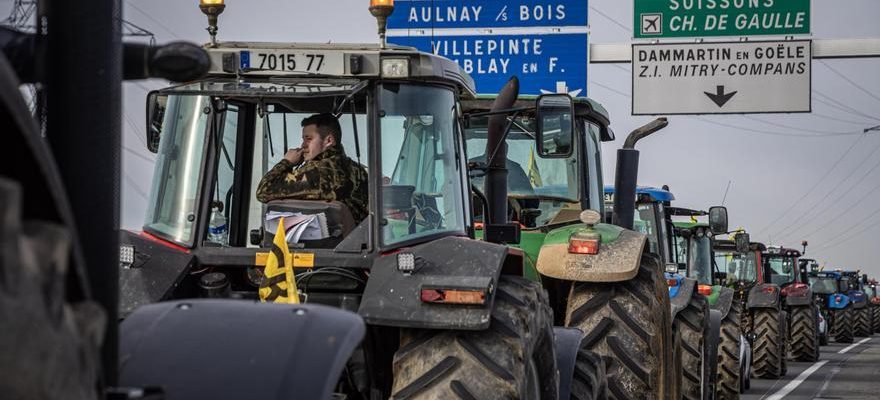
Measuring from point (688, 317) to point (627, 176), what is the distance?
275cm

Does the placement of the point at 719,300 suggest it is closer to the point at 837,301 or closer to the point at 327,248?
the point at 327,248

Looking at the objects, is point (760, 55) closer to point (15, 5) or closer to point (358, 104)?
point (358, 104)

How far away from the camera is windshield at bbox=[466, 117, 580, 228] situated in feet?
38.3

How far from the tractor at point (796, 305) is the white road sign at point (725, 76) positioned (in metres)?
9.27

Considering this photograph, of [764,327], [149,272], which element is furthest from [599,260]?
[764,327]

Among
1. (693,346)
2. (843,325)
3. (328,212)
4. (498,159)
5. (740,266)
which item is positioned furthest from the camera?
(843,325)

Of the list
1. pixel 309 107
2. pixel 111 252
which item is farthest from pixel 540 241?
pixel 111 252

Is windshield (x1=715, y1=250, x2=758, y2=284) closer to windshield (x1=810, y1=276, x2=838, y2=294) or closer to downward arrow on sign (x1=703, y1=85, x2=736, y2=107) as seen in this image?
downward arrow on sign (x1=703, y1=85, x2=736, y2=107)

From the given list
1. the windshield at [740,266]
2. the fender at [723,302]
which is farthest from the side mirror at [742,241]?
the windshield at [740,266]

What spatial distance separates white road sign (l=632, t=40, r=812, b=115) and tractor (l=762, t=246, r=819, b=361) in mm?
9273

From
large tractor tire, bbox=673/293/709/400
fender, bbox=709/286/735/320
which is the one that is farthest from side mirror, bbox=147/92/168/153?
fender, bbox=709/286/735/320

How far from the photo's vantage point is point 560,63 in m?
21.5

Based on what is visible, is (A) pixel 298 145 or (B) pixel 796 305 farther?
(B) pixel 796 305

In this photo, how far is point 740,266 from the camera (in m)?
30.0
